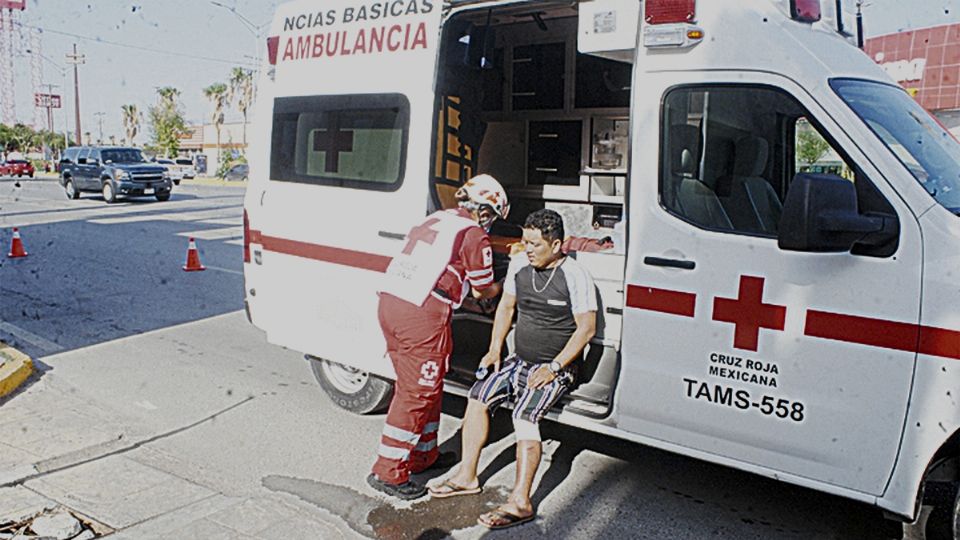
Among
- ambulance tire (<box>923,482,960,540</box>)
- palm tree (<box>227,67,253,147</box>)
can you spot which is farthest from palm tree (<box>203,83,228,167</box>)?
ambulance tire (<box>923,482,960,540</box>)

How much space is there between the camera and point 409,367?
4266mm

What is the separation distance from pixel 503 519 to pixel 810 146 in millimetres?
2294

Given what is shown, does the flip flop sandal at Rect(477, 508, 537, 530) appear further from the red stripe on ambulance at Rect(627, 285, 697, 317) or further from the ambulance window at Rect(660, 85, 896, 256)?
the ambulance window at Rect(660, 85, 896, 256)

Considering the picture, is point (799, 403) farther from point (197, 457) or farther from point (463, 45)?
point (197, 457)

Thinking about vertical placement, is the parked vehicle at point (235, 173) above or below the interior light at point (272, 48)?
below

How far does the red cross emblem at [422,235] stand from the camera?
4.32 meters

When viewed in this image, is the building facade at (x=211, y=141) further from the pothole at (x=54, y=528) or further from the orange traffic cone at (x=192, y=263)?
the pothole at (x=54, y=528)

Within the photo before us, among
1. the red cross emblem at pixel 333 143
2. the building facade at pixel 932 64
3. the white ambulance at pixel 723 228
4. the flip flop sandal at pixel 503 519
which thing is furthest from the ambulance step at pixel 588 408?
the building facade at pixel 932 64

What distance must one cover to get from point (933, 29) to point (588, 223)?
2007cm

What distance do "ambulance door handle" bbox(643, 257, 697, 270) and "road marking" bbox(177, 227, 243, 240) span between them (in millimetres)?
13442

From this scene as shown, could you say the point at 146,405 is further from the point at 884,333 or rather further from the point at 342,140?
the point at 884,333

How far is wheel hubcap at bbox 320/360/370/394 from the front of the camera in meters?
5.52

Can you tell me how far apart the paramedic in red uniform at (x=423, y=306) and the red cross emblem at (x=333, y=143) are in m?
1.24

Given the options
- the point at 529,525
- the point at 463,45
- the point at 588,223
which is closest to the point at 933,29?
the point at 588,223
